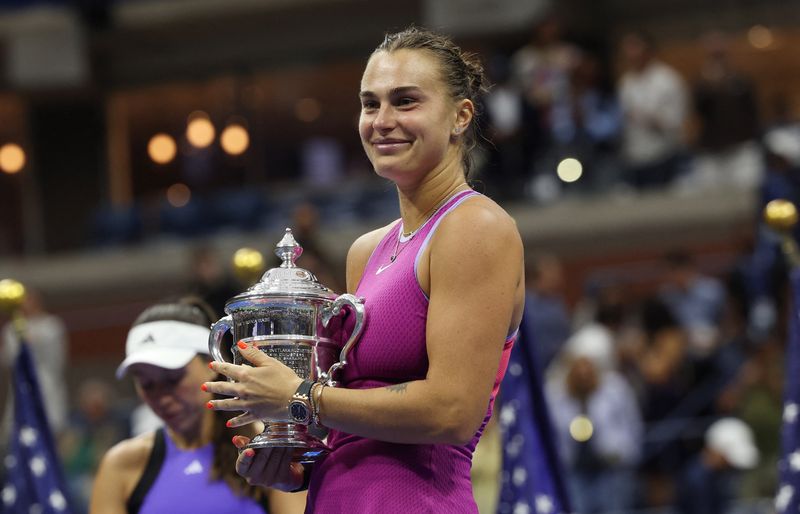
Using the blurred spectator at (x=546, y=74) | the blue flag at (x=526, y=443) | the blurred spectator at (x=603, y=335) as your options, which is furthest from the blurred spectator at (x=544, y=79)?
the blue flag at (x=526, y=443)

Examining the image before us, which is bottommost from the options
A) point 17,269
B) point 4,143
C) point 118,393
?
point 118,393

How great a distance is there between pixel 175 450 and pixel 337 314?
1159 millimetres

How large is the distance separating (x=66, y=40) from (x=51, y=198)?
2.51 metres

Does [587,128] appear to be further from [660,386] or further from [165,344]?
[165,344]

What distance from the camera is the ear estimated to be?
2.60 meters

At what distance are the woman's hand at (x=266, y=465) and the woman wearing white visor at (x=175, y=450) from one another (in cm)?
80

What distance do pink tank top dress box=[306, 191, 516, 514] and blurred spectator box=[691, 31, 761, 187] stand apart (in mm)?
9441

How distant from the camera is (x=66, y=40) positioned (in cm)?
1700

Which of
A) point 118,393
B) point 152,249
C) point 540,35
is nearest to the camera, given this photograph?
point 540,35

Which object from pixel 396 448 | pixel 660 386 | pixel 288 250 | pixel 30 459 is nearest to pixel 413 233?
pixel 288 250

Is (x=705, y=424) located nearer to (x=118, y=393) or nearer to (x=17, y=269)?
(x=118, y=393)

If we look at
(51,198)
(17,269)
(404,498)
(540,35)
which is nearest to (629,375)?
(540,35)

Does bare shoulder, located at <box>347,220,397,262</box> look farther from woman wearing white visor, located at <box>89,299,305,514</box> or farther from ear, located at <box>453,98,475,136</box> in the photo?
woman wearing white visor, located at <box>89,299,305,514</box>

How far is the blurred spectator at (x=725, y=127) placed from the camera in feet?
38.2
